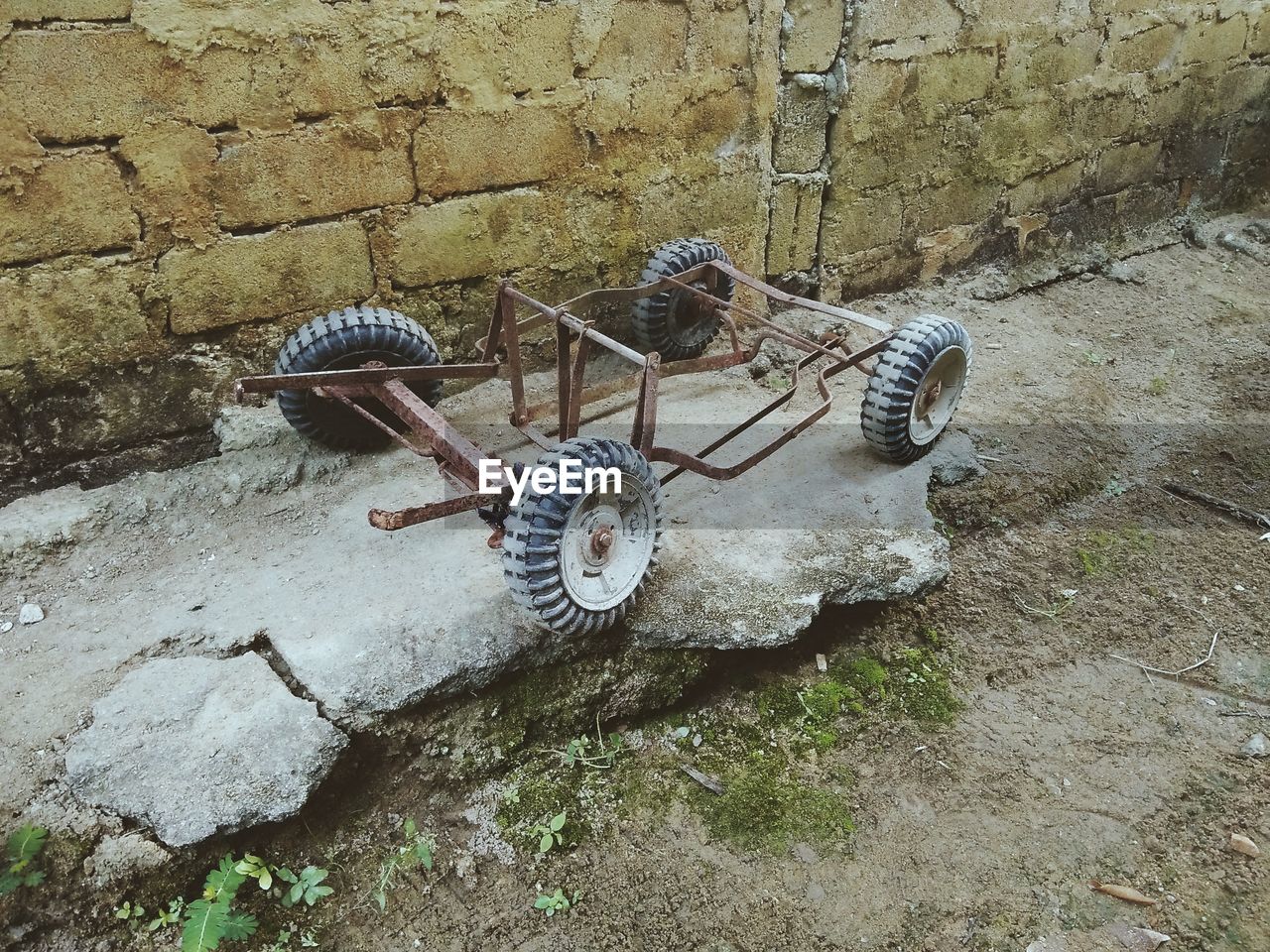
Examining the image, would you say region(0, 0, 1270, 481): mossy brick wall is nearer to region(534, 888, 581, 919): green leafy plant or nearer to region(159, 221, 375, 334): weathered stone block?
region(159, 221, 375, 334): weathered stone block

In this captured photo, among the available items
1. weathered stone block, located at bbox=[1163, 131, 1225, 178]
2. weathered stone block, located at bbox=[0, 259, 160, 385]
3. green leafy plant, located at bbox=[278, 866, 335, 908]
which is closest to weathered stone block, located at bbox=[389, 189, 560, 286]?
weathered stone block, located at bbox=[0, 259, 160, 385]

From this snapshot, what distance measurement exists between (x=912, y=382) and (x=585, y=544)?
1.77 meters

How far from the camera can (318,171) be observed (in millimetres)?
3947

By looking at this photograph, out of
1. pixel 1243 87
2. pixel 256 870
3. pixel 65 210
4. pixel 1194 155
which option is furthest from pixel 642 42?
pixel 1243 87

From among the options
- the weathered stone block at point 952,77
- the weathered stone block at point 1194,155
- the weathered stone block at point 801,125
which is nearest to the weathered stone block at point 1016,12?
the weathered stone block at point 952,77

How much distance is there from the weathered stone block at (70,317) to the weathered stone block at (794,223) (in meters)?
3.47

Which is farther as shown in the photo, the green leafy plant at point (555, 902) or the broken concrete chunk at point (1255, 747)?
the broken concrete chunk at point (1255, 747)

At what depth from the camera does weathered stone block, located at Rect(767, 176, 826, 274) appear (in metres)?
5.56

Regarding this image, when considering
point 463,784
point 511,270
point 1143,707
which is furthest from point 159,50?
point 1143,707

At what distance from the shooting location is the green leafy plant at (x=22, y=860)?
2.54m

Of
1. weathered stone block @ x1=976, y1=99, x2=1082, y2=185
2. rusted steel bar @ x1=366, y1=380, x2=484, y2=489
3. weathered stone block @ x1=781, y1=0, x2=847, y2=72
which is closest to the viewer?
rusted steel bar @ x1=366, y1=380, x2=484, y2=489

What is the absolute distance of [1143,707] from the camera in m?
3.56

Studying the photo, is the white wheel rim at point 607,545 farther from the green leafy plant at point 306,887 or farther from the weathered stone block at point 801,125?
the weathered stone block at point 801,125

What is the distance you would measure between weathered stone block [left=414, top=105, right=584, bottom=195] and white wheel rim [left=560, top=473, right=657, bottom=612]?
1991mm
